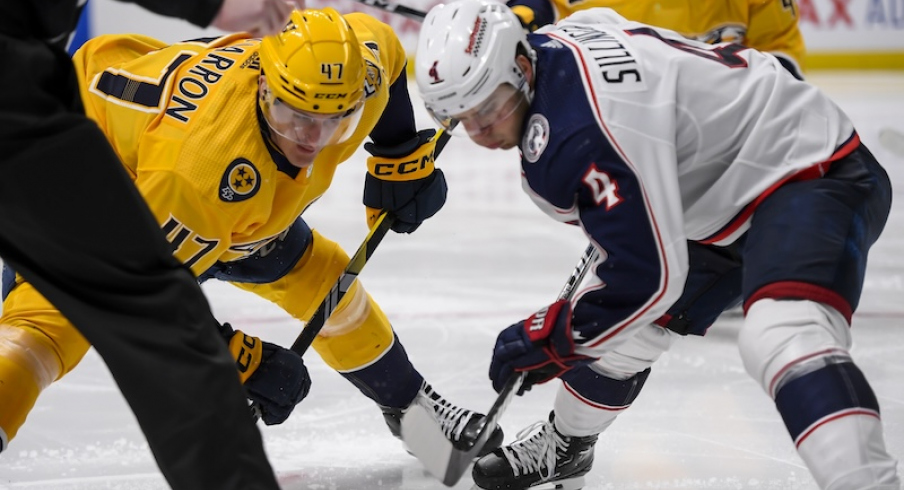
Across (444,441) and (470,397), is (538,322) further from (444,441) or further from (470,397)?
(470,397)

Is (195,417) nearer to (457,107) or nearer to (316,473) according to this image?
(457,107)

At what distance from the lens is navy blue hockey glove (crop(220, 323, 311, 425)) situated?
218 cm

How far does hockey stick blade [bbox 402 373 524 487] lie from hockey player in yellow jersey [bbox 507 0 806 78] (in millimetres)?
1508

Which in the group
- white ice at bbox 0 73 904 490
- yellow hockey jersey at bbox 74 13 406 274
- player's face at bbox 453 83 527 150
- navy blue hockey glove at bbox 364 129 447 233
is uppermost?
player's face at bbox 453 83 527 150

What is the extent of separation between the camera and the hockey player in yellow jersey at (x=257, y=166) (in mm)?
2006

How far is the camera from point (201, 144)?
2018 millimetres

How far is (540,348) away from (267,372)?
0.62m

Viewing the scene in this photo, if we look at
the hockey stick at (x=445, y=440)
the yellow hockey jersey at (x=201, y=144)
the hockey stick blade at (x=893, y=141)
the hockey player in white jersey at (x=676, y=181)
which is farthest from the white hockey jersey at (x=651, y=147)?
the hockey stick blade at (x=893, y=141)

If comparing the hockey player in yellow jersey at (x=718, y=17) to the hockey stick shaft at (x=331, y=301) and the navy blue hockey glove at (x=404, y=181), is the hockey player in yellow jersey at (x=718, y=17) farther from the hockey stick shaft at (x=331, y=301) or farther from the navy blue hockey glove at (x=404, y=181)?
the hockey stick shaft at (x=331, y=301)

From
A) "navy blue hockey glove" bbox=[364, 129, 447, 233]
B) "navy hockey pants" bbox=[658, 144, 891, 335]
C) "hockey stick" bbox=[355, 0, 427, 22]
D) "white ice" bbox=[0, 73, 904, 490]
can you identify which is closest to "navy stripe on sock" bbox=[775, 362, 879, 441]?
"navy hockey pants" bbox=[658, 144, 891, 335]

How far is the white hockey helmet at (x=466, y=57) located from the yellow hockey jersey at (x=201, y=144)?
0.42m

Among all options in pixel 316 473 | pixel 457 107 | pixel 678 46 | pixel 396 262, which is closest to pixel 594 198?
pixel 457 107

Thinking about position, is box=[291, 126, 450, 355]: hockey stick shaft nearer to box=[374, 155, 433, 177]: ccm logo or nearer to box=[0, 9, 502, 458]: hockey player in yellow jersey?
box=[0, 9, 502, 458]: hockey player in yellow jersey

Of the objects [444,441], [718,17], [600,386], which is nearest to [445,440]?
[444,441]
